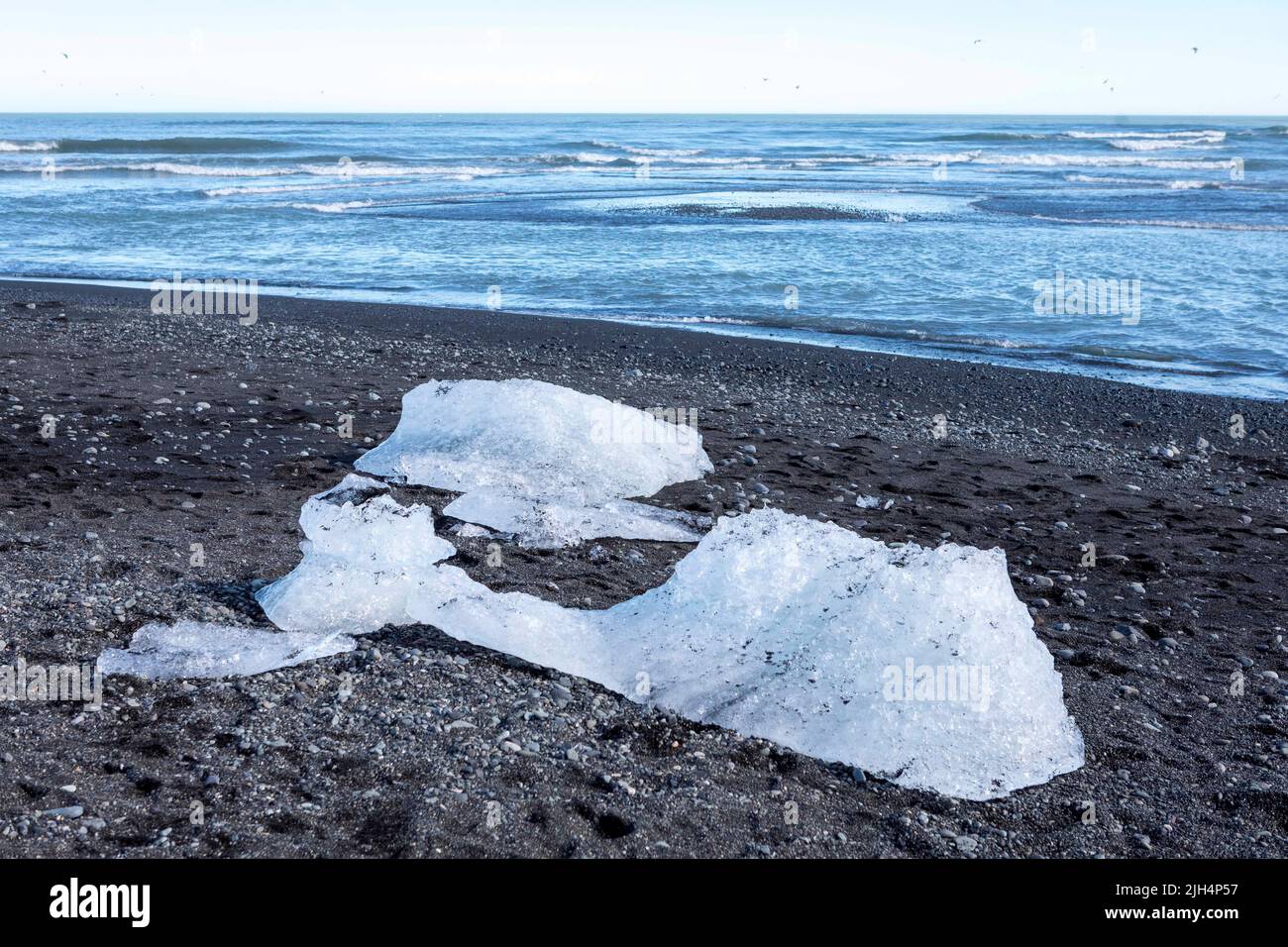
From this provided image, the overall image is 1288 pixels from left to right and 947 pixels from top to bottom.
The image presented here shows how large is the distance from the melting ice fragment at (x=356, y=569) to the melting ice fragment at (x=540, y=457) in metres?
0.85

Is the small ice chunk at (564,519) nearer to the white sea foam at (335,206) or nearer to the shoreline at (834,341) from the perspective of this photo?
the shoreline at (834,341)

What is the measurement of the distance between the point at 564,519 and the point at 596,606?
126cm

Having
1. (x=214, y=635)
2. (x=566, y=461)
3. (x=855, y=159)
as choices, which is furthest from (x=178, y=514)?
(x=855, y=159)

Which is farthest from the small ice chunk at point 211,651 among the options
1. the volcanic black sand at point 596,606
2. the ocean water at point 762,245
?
the ocean water at point 762,245

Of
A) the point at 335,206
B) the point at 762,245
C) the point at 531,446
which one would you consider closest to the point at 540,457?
the point at 531,446

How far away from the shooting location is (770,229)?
25.1m

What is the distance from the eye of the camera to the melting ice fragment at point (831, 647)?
465 cm

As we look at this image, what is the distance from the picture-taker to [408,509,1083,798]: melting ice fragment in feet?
15.3

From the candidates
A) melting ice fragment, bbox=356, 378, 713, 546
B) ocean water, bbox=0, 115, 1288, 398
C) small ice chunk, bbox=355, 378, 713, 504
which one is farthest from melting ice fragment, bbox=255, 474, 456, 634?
ocean water, bbox=0, 115, 1288, 398

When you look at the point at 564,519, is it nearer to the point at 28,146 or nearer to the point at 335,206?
the point at 335,206

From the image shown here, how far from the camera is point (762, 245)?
22.6 meters

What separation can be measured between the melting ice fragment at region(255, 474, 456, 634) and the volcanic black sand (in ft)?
0.58

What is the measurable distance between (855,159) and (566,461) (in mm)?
46785
